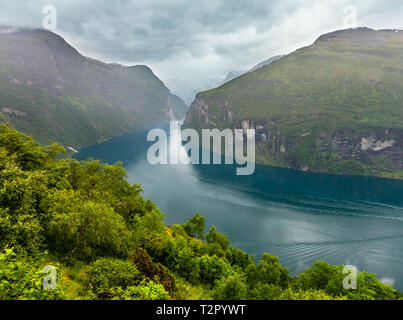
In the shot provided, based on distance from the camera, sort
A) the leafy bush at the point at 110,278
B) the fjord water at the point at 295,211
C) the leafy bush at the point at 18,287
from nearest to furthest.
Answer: the leafy bush at the point at 18,287 → the leafy bush at the point at 110,278 → the fjord water at the point at 295,211

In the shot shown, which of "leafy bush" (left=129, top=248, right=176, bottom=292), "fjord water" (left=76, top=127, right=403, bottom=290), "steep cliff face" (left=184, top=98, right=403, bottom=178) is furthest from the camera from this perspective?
"steep cliff face" (left=184, top=98, right=403, bottom=178)

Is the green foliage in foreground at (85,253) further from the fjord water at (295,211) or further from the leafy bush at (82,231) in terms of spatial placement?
the fjord water at (295,211)

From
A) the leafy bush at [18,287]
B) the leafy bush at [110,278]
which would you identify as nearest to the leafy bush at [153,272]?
the leafy bush at [110,278]

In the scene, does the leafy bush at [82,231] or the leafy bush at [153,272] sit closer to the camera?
the leafy bush at [153,272]

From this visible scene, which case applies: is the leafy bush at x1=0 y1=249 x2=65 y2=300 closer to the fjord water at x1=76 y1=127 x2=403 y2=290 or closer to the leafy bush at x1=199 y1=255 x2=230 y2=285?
the leafy bush at x1=199 y1=255 x2=230 y2=285

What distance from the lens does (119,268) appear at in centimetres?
1585

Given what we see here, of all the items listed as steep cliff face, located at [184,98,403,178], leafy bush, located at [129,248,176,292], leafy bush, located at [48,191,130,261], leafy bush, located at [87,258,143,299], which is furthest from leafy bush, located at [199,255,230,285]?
steep cliff face, located at [184,98,403,178]

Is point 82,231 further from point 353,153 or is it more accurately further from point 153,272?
point 353,153

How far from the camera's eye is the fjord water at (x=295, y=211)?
66625 millimetres

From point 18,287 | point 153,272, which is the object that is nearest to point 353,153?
point 153,272

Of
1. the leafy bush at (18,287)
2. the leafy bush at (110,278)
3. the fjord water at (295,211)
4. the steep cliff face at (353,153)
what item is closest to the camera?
the leafy bush at (18,287)

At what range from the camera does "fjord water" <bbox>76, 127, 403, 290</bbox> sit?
219 feet

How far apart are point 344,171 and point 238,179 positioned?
300ft
